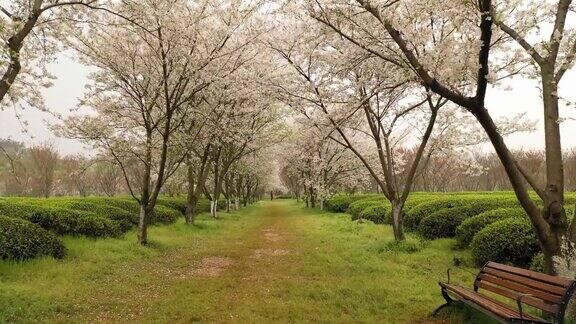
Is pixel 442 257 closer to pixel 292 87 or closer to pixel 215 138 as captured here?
pixel 292 87

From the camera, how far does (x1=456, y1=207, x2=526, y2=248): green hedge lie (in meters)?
12.9

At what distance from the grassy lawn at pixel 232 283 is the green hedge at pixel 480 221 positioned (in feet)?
2.34

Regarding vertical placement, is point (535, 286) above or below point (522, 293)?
above

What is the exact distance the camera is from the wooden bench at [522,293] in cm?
558

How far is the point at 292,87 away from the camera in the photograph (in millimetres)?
15617

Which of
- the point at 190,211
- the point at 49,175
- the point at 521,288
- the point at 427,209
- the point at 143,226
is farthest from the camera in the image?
the point at 49,175

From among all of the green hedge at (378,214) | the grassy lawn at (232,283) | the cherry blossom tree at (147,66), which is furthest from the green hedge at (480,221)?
the cherry blossom tree at (147,66)

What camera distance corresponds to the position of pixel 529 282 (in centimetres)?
635

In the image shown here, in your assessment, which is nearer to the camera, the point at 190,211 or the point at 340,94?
the point at 340,94

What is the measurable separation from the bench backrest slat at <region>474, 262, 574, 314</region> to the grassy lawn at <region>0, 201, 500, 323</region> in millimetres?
800

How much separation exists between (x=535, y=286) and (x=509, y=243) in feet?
17.3

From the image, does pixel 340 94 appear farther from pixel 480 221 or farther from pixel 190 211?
pixel 190 211

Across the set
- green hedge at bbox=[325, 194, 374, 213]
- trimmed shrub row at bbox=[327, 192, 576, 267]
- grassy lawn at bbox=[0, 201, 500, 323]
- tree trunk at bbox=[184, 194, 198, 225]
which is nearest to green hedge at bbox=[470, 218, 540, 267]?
trimmed shrub row at bbox=[327, 192, 576, 267]

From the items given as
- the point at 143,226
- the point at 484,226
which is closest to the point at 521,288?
the point at 484,226
